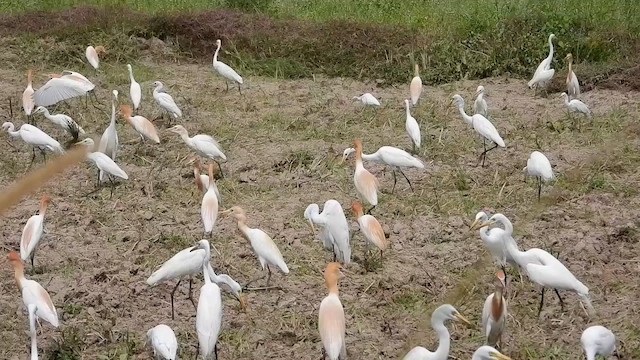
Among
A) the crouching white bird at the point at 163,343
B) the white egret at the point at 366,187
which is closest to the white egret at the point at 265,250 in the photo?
the crouching white bird at the point at 163,343

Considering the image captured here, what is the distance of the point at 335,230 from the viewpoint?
14.5 feet

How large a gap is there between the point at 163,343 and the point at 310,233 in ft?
5.86

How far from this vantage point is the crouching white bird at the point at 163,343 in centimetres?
331

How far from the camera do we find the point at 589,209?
5.11 meters

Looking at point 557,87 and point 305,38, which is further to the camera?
point 305,38

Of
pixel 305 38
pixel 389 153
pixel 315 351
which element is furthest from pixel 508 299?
pixel 305 38

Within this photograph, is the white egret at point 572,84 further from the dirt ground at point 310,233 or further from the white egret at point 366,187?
the white egret at point 366,187

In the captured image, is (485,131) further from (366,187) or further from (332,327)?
(332,327)

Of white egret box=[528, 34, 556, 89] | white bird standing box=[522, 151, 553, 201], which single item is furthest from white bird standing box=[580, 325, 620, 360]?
white egret box=[528, 34, 556, 89]

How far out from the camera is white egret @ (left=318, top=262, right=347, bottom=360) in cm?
333

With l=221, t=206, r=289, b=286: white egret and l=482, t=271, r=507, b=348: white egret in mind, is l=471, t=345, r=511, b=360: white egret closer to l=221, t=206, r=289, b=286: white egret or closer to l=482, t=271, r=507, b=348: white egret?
l=482, t=271, r=507, b=348: white egret

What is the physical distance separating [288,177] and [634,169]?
2425mm

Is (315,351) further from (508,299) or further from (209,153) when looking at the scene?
(209,153)

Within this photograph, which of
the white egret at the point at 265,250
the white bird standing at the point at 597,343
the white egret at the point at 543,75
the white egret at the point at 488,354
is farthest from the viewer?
the white egret at the point at 543,75
